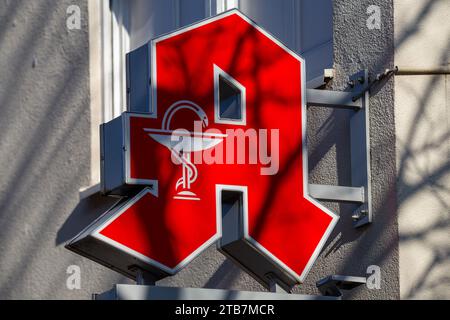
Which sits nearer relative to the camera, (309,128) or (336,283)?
(336,283)

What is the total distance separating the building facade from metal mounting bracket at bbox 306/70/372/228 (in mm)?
46

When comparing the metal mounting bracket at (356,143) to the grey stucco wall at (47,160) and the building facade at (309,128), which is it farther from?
the grey stucco wall at (47,160)

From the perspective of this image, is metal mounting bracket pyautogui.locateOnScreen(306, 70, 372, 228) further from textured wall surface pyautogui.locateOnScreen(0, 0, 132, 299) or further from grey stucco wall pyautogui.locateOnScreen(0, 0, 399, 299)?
textured wall surface pyautogui.locateOnScreen(0, 0, 132, 299)

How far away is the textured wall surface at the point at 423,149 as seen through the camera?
7125mm

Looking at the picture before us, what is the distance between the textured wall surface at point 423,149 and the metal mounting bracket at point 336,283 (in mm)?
→ 331

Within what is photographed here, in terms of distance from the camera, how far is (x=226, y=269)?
8602 millimetres

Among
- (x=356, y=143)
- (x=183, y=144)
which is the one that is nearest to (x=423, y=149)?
(x=356, y=143)

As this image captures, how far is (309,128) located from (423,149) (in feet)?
3.25

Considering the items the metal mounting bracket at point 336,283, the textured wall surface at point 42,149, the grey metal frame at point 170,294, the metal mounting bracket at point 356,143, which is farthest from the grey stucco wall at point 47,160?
the grey metal frame at point 170,294

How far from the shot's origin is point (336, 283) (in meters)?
6.84

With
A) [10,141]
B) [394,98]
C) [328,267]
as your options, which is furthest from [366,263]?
[10,141]

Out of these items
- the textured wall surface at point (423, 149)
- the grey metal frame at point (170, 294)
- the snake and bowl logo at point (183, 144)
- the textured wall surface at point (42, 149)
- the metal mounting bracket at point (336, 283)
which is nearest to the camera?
the grey metal frame at point (170, 294)

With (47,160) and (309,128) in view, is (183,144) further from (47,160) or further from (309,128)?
(47,160)
